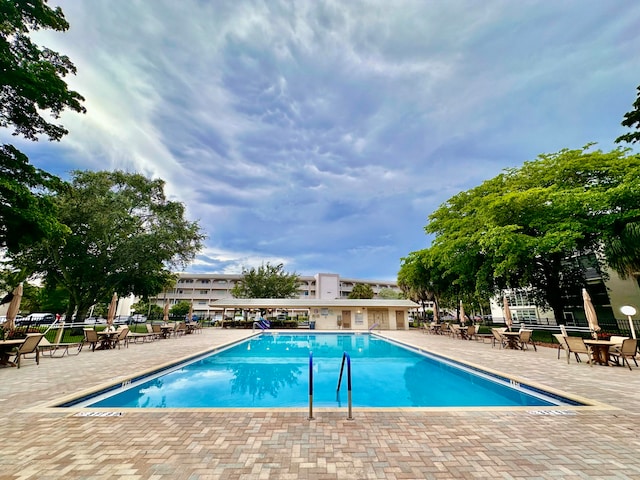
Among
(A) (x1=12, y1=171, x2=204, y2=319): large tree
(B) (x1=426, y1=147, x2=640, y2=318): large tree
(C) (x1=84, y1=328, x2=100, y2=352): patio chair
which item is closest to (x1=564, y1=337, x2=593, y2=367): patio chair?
(B) (x1=426, y1=147, x2=640, y2=318): large tree

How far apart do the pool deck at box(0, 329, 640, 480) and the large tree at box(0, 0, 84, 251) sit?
6.85m

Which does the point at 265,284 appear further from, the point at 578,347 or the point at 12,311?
the point at 578,347

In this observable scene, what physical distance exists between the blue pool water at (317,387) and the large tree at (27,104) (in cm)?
707

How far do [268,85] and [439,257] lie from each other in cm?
1707

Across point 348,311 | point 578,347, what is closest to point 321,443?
point 578,347

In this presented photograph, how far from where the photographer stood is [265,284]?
3834cm

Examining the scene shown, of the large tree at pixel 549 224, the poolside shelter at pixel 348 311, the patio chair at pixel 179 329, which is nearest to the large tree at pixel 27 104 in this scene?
the patio chair at pixel 179 329

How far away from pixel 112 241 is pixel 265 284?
65.7 ft

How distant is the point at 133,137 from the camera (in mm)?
13961

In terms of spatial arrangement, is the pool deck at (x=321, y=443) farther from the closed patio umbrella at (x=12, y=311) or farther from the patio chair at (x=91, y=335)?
the closed patio umbrella at (x=12, y=311)

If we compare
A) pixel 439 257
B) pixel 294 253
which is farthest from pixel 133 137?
pixel 294 253

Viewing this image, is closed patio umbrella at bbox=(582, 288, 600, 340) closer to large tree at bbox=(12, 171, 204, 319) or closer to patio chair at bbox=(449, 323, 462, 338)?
patio chair at bbox=(449, 323, 462, 338)

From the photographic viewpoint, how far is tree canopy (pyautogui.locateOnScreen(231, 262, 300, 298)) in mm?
38188

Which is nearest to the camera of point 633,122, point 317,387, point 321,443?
point 321,443
